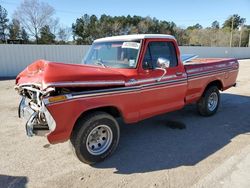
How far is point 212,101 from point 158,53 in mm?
2687

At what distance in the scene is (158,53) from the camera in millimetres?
4707

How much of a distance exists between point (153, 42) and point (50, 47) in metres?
13.9

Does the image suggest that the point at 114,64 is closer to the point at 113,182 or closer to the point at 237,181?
the point at 113,182

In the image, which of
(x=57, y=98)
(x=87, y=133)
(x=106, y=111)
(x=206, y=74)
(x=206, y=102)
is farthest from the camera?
(x=206, y=102)

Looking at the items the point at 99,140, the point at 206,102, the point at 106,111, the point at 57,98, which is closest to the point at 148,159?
the point at 99,140

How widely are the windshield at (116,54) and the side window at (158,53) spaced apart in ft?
0.80

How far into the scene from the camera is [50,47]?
55.6ft

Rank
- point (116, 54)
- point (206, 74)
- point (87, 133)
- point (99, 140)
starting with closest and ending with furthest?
point (87, 133) → point (99, 140) → point (116, 54) → point (206, 74)

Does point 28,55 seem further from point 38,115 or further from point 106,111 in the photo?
point 38,115

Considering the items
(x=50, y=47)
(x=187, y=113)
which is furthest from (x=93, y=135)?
(x=50, y=47)

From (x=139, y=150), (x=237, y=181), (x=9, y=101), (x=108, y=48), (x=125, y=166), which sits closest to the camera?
(x=237, y=181)

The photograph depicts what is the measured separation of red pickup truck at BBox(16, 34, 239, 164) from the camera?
336 cm

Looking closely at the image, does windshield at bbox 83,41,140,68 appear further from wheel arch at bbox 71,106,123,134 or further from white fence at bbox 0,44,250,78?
white fence at bbox 0,44,250,78

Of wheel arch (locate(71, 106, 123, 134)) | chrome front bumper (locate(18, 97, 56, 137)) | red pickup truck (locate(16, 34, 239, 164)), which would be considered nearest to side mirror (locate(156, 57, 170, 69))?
red pickup truck (locate(16, 34, 239, 164))
